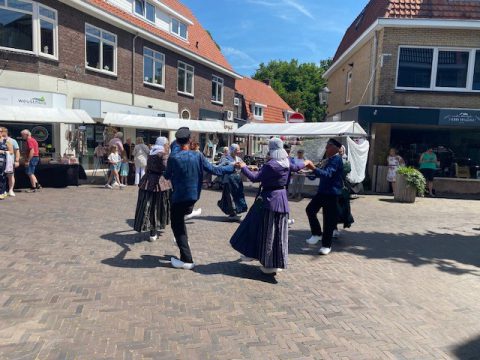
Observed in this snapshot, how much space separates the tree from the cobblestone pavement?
53.6 meters

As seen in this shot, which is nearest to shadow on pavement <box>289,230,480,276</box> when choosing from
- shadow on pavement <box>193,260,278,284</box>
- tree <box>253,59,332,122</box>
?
shadow on pavement <box>193,260,278,284</box>

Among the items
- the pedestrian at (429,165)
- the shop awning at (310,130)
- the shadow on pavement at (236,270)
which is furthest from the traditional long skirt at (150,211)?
the pedestrian at (429,165)

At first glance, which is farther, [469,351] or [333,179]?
[333,179]

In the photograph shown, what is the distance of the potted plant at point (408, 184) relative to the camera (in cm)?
1194

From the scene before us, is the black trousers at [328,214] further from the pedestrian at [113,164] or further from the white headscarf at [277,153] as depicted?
the pedestrian at [113,164]

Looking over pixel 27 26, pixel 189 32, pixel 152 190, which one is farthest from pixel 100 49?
pixel 152 190

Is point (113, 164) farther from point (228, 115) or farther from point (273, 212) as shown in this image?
point (228, 115)

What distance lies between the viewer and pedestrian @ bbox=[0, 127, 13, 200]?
32.7 feet

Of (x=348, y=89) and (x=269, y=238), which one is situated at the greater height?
(x=348, y=89)

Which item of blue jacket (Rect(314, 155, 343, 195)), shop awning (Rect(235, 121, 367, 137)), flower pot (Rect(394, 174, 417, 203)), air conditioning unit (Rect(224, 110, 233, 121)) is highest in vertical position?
air conditioning unit (Rect(224, 110, 233, 121))

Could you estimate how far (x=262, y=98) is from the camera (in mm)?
42531

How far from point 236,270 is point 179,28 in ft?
68.9

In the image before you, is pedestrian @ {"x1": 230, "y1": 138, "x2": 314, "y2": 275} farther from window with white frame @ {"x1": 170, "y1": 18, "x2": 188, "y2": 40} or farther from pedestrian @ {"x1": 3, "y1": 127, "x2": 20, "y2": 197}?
window with white frame @ {"x1": 170, "y1": 18, "x2": 188, "y2": 40}

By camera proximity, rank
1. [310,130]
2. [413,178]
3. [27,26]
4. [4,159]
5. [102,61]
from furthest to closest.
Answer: [102,61], [27,26], [310,130], [413,178], [4,159]
